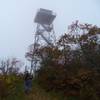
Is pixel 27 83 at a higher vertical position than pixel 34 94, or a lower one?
higher

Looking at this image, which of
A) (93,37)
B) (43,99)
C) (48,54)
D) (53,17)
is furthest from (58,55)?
(53,17)

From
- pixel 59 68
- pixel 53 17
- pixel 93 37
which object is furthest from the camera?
pixel 53 17

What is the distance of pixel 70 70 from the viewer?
2652 cm

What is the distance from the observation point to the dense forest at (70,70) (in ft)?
81.8

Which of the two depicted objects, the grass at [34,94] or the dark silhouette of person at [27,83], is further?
the grass at [34,94]

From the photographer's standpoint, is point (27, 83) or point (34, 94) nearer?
point (27, 83)

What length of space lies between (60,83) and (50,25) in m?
20.2

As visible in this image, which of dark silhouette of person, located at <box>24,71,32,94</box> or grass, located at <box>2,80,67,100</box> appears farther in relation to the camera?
grass, located at <box>2,80,67,100</box>

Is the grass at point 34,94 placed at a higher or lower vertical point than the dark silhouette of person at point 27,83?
lower

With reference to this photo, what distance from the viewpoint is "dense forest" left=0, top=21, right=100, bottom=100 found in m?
24.9

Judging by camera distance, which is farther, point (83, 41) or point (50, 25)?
point (50, 25)

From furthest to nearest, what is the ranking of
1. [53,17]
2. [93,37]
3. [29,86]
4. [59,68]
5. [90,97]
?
[53,17], [93,37], [59,68], [90,97], [29,86]

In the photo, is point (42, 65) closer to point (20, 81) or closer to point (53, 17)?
point (20, 81)

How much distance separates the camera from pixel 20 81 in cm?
2547
